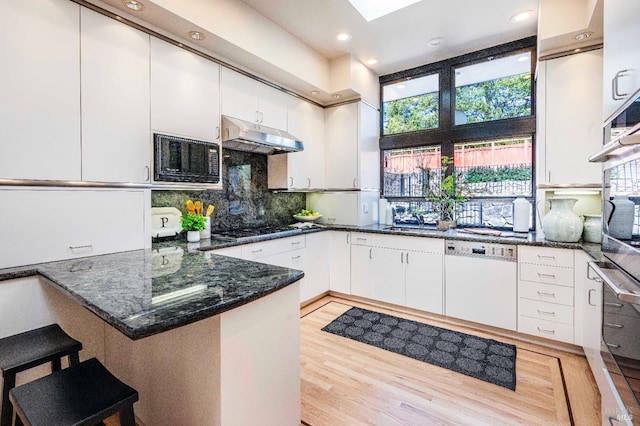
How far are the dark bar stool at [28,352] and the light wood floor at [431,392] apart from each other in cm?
130

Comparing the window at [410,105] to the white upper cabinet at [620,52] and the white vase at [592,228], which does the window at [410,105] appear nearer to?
the white vase at [592,228]

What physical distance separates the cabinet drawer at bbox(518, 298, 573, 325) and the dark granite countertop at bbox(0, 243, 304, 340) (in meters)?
2.29

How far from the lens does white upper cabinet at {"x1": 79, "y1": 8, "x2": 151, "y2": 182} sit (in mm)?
1947

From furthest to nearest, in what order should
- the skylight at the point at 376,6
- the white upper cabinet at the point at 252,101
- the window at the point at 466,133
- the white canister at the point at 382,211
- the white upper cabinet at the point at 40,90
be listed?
the white canister at the point at 382,211
the window at the point at 466,133
the white upper cabinet at the point at 252,101
the skylight at the point at 376,6
the white upper cabinet at the point at 40,90

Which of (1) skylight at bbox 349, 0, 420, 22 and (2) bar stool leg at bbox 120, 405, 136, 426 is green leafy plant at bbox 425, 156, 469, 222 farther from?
(2) bar stool leg at bbox 120, 405, 136, 426

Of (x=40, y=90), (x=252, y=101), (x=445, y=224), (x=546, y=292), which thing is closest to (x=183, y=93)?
Result: (x=252, y=101)

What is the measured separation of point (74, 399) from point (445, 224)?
3.42 metres

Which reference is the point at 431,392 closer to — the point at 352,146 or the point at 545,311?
the point at 545,311

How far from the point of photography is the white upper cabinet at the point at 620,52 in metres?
1.24

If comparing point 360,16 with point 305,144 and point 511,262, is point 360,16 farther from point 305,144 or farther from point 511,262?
point 511,262

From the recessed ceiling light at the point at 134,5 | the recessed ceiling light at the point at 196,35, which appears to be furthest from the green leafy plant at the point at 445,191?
the recessed ceiling light at the point at 134,5

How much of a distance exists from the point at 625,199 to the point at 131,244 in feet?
9.58

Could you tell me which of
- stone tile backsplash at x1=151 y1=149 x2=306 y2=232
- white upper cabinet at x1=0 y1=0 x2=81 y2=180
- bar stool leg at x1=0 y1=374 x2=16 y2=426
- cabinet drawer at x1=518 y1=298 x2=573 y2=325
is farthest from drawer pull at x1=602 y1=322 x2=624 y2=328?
stone tile backsplash at x1=151 y1=149 x2=306 y2=232

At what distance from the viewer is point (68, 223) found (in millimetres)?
1870
